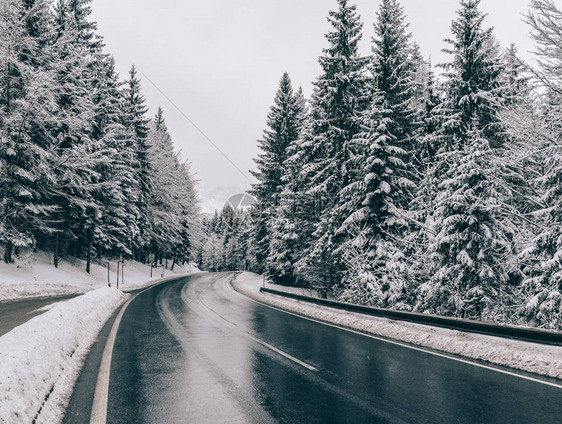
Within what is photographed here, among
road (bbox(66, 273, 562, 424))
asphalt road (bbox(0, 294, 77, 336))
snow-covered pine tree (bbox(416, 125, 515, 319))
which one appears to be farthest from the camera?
snow-covered pine tree (bbox(416, 125, 515, 319))

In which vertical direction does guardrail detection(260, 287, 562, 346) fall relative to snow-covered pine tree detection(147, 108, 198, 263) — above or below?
below

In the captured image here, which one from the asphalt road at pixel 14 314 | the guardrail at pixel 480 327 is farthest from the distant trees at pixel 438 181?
the asphalt road at pixel 14 314

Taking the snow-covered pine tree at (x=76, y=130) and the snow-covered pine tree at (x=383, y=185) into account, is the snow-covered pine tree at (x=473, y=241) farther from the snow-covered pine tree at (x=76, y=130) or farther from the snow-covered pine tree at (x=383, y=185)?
the snow-covered pine tree at (x=76, y=130)

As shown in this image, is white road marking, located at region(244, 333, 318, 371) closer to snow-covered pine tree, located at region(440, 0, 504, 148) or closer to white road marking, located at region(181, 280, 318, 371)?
white road marking, located at region(181, 280, 318, 371)

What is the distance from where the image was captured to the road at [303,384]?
4523 mm

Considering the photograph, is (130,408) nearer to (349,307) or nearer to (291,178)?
(349,307)

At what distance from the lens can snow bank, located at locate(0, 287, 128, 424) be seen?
4.24 meters

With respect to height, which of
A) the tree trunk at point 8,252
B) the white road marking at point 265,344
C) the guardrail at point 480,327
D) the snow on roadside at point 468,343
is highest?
the tree trunk at point 8,252

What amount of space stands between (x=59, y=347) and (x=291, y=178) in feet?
76.9

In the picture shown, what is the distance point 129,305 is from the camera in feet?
53.4

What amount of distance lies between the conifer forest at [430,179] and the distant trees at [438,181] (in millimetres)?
70

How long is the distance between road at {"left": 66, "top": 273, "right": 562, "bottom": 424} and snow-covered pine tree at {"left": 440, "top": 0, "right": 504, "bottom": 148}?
521 inches

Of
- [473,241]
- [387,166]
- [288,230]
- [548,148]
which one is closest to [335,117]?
[387,166]

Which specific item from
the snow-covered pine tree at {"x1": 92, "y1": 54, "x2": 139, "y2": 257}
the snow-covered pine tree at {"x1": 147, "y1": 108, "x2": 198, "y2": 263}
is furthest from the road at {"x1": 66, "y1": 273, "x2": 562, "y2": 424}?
the snow-covered pine tree at {"x1": 147, "y1": 108, "x2": 198, "y2": 263}
